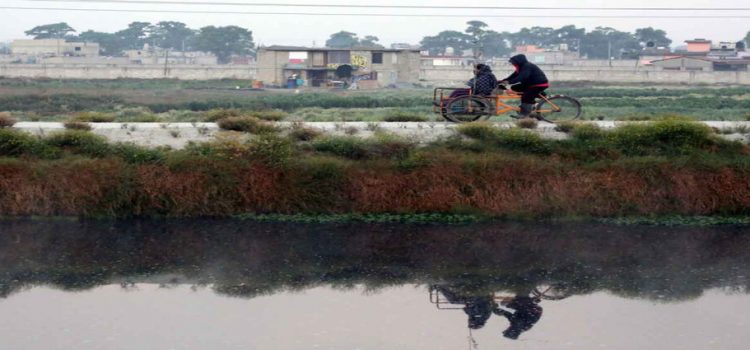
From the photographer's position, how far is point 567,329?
11.4 metres

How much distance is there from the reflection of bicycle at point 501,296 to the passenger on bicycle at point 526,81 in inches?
335

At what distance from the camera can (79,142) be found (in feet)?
66.9

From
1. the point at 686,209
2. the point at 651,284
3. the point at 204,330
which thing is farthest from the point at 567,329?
the point at 686,209

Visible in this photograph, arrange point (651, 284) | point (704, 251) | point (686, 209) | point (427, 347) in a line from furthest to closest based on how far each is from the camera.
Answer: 1. point (686, 209)
2. point (704, 251)
3. point (651, 284)
4. point (427, 347)

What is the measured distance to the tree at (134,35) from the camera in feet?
487

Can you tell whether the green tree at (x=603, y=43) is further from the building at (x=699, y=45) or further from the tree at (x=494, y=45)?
the building at (x=699, y=45)

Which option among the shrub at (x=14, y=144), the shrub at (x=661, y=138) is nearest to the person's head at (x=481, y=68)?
the shrub at (x=661, y=138)

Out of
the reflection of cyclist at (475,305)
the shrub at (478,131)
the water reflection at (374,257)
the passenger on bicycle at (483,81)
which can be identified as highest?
the passenger on bicycle at (483,81)

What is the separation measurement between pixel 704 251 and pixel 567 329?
5.51 metres

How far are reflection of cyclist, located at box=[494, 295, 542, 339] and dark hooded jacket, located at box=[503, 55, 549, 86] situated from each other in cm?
924

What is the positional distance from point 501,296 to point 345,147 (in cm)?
801

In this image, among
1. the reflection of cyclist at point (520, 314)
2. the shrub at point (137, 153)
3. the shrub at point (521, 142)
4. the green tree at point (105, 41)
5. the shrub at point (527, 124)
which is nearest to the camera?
the reflection of cyclist at point (520, 314)

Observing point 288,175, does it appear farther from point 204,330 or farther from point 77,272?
point 204,330

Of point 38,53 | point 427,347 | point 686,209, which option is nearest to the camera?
point 427,347
